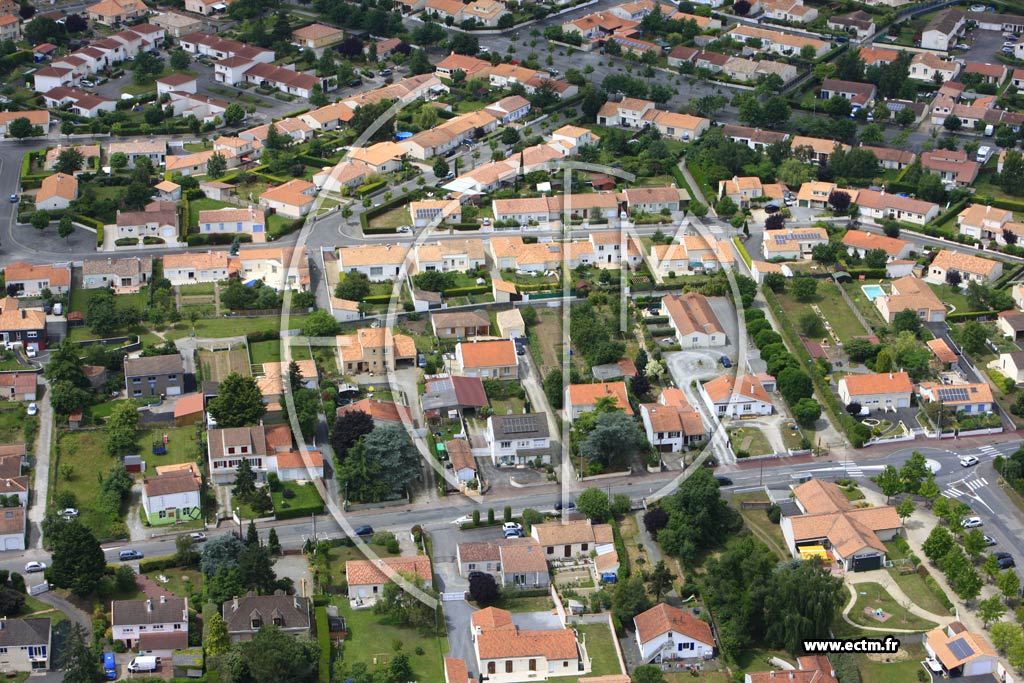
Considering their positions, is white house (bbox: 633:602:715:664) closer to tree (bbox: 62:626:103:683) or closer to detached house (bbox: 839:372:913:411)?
detached house (bbox: 839:372:913:411)

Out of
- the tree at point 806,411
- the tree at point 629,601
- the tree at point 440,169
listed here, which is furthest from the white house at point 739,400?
the tree at point 440,169

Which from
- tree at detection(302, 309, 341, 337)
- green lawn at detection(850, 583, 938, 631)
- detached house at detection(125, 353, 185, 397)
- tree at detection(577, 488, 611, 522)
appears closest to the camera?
green lawn at detection(850, 583, 938, 631)

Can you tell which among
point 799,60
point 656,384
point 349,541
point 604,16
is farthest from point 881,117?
point 349,541

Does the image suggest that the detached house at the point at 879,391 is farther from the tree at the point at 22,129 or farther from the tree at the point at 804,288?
the tree at the point at 22,129

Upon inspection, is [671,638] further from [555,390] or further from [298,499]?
[555,390]

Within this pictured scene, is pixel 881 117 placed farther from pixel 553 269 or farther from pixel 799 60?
pixel 553 269

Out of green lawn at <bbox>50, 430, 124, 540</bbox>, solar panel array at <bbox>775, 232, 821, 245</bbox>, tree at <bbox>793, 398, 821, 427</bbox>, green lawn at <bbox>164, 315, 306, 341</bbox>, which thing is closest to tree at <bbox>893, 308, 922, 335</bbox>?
tree at <bbox>793, 398, 821, 427</bbox>
